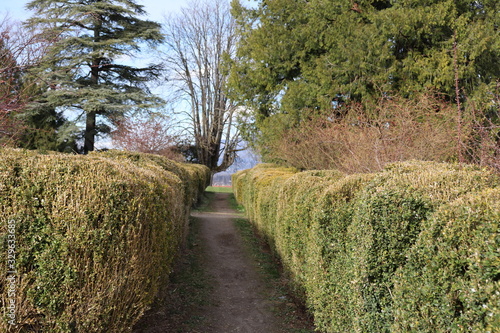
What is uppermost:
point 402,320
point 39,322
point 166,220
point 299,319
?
point 166,220

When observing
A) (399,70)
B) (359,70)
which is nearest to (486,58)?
(399,70)

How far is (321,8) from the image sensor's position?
1348 centimetres

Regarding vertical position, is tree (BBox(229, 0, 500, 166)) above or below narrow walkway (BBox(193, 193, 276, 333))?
above

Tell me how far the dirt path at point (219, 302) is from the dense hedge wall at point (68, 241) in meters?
1.28

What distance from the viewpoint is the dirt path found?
4672mm

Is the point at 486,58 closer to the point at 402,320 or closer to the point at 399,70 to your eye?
the point at 399,70

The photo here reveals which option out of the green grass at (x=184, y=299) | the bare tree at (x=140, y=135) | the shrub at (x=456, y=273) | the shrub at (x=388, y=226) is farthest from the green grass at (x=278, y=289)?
the bare tree at (x=140, y=135)

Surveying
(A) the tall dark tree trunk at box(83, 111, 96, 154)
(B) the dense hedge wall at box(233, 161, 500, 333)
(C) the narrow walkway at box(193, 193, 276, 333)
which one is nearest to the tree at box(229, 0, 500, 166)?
(C) the narrow walkway at box(193, 193, 276, 333)

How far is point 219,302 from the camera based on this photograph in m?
5.56

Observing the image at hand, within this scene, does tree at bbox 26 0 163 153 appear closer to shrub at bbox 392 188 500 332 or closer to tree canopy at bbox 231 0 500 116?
tree canopy at bbox 231 0 500 116

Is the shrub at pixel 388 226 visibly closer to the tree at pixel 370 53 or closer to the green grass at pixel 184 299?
the green grass at pixel 184 299

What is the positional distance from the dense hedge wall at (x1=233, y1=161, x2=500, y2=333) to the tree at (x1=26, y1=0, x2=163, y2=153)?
1812cm

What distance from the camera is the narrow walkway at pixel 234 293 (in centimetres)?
485

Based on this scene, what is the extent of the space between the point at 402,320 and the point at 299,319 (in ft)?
9.77
